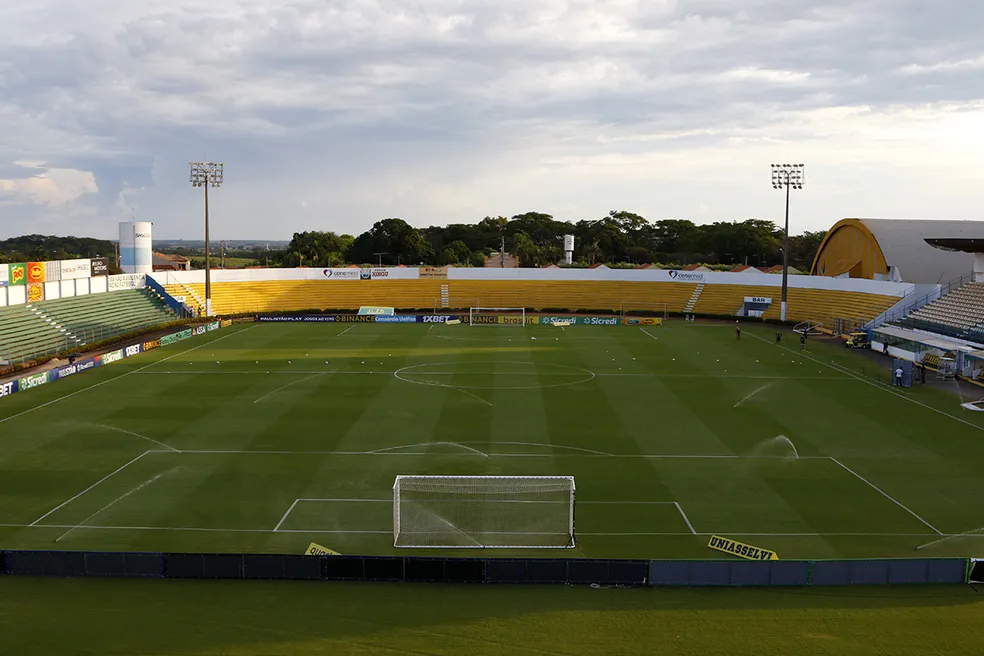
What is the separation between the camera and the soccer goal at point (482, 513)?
20.9m

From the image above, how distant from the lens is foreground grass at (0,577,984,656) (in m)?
15.9

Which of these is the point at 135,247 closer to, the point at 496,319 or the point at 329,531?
the point at 496,319

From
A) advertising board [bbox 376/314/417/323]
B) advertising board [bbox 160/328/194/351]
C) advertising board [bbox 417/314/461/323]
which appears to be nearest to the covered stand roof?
advertising board [bbox 417/314/461/323]

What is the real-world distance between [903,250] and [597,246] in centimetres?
6974

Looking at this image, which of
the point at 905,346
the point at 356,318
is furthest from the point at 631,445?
the point at 356,318

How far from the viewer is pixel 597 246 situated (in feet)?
460

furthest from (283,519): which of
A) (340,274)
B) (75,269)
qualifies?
(340,274)

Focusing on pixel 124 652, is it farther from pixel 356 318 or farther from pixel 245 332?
pixel 356 318

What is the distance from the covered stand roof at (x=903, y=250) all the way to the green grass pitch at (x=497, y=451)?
29297mm

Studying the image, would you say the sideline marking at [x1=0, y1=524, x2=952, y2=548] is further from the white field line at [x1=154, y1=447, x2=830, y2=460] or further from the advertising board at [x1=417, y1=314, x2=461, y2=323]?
the advertising board at [x1=417, y1=314, x2=461, y2=323]

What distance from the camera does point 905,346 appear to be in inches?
2034

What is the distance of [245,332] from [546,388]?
106 feet

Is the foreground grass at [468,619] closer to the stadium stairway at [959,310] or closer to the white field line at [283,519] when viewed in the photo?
the white field line at [283,519]

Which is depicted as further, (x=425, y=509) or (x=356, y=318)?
(x=356, y=318)
